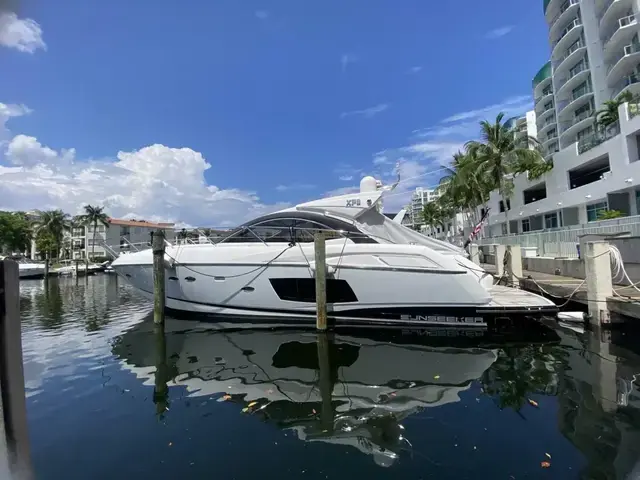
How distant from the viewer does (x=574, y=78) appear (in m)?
40.9

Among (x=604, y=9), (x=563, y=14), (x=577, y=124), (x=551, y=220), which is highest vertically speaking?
(x=563, y=14)

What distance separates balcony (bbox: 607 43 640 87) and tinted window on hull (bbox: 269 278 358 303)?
37388 millimetres

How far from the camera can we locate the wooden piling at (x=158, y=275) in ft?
36.2

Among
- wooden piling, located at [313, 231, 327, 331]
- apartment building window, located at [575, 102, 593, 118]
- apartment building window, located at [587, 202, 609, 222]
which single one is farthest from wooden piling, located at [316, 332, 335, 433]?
apartment building window, located at [575, 102, 593, 118]

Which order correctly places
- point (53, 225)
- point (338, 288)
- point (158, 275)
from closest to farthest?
point (338, 288) → point (158, 275) → point (53, 225)

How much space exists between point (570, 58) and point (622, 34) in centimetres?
1008

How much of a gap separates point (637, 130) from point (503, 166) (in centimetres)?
1025

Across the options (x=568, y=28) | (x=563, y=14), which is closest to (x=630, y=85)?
(x=568, y=28)

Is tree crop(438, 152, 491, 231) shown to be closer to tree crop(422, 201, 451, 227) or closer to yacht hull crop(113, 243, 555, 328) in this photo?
yacht hull crop(113, 243, 555, 328)

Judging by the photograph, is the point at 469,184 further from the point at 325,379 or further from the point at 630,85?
the point at 325,379

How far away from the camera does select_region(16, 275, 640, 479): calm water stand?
4023mm

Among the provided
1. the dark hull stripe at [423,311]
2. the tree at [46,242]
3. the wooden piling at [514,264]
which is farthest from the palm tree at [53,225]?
the wooden piling at [514,264]

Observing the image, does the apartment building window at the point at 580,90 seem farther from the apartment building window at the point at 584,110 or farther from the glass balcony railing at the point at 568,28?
the glass balcony railing at the point at 568,28

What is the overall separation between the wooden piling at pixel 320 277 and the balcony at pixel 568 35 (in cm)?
4709
